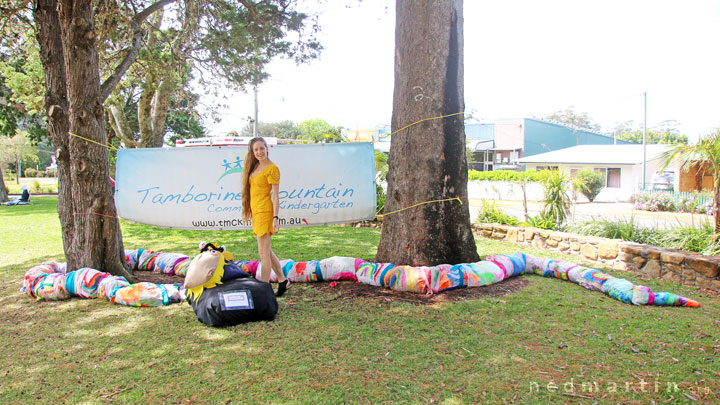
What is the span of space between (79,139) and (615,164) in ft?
106

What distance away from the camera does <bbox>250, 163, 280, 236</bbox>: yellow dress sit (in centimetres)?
493

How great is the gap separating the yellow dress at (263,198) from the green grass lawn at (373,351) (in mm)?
859

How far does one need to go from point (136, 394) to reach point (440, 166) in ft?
13.0

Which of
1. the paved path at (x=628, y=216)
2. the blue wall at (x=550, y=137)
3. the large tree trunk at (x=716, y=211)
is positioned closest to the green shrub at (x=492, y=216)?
the paved path at (x=628, y=216)

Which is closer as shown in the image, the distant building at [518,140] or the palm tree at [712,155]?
the palm tree at [712,155]

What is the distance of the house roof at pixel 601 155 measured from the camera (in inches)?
1202

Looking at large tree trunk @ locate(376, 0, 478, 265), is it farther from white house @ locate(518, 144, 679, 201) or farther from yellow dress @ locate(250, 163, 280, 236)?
white house @ locate(518, 144, 679, 201)

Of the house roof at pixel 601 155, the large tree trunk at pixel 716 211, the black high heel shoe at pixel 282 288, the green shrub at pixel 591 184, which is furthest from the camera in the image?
the house roof at pixel 601 155

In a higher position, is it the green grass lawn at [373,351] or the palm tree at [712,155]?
the palm tree at [712,155]

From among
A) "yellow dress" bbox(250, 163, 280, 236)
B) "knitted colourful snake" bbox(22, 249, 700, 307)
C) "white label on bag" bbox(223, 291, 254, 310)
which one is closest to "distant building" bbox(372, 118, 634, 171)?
"knitted colourful snake" bbox(22, 249, 700, 307)

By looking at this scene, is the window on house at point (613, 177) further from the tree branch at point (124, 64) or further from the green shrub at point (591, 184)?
the tree branch at point (124, 64)

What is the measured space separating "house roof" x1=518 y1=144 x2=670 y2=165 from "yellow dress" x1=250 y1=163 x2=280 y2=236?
30.6 m

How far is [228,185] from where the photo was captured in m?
6.90

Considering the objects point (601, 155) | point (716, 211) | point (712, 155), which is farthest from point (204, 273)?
point (601, 155)
